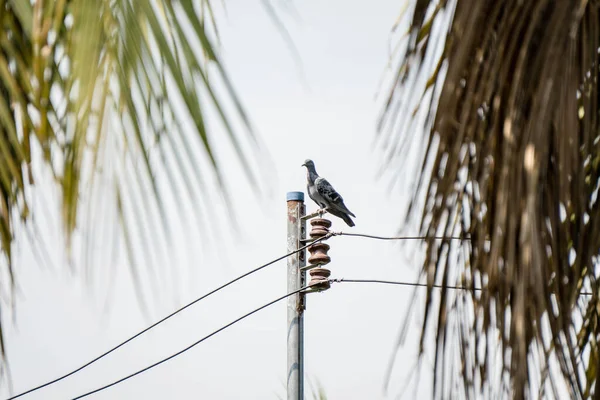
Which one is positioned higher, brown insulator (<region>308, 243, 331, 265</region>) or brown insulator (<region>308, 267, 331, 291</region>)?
brown insulator (<region>308, 243, 331, 265</region>)

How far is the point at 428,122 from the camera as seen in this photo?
109cm

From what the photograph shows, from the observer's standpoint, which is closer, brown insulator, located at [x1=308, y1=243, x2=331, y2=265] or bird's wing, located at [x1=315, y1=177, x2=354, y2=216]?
brown insulator, located at [x1=308, y1=243, x2=331, y2=265]

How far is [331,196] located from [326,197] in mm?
86

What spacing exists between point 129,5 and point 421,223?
515mm

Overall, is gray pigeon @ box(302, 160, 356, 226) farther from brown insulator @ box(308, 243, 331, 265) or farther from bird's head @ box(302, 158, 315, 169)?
brown insulator @ box(308, 243, 331, 265)

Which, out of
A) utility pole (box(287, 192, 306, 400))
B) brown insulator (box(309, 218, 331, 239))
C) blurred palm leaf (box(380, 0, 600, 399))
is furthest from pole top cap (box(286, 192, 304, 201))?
blurred palm leaf (box(380, 0, 600, 399))

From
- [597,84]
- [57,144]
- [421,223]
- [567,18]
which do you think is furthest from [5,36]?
[597,84]

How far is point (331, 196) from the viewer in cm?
968

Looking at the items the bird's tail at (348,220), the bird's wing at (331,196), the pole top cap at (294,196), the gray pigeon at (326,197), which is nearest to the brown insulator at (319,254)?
the pole top cap at (294,196)

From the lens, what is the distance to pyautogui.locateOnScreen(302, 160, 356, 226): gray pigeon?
378 inches

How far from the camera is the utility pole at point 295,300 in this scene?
551 centimetres

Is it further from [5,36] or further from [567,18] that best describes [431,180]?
[5,36]

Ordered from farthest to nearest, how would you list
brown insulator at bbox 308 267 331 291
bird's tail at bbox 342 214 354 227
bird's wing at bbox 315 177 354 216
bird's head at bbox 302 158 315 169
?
bird's head at bbox 302 158 315 169, bird's tail at bbox 342 214 354 227, bird's wing at bbox 315 177 354 216, brown insulator at bbox 308 267 331 291

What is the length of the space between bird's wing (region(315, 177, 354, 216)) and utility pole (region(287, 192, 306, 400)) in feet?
12.0
